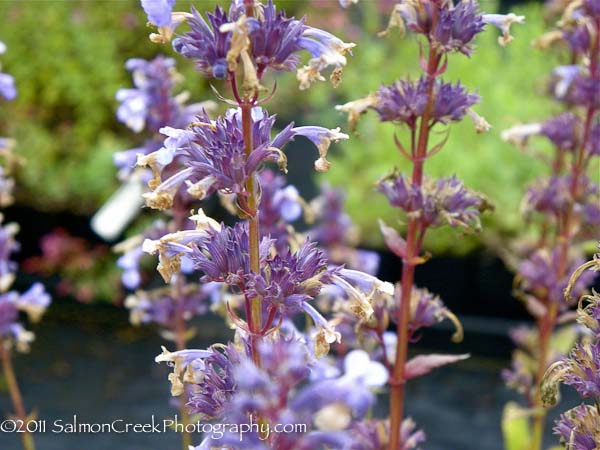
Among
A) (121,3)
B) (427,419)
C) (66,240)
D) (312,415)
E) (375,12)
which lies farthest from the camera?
(375,12)

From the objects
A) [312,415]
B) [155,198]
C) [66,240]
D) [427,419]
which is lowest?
[427,419]

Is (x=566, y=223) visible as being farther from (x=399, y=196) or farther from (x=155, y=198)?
(x=155, y=198)

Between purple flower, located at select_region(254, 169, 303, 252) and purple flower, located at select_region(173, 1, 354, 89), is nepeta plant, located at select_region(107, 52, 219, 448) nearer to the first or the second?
purple flower, located at select_region(254, 169, 303, 252)

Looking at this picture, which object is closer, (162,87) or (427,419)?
(162,87)

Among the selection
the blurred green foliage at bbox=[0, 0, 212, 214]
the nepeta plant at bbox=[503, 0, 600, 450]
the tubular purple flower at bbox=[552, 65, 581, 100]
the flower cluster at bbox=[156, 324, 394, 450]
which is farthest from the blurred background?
the flower cluster at bbox=[156, 324, 394, 450]

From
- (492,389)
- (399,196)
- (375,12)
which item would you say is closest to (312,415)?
(399,196)

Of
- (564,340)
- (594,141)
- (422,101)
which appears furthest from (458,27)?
(564,340)

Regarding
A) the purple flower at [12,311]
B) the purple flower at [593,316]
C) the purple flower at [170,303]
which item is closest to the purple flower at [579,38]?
the purple flower at [593,316]

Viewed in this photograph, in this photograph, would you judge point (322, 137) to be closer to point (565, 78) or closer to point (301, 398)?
point (301, 398)
